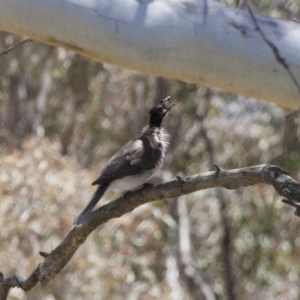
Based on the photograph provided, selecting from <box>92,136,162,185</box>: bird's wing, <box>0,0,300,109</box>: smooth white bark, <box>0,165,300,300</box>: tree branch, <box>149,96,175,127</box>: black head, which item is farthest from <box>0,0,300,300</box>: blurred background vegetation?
<box>0,0,300,109</box>: smooth white bark

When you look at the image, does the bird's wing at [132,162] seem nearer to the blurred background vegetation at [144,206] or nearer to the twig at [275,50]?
the blurred background vegetation at [144,206]

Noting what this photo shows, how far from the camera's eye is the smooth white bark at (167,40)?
2482 mm

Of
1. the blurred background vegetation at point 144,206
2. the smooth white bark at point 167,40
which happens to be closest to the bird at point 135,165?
the blurred background vegetation at point 144,206

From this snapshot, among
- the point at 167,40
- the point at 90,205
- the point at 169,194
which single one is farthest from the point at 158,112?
the point at 167,40

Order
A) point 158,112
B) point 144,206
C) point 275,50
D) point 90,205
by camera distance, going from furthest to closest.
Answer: point 144,206
point 158,112
point 90,205
point 275,50

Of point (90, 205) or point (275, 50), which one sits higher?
point (275, 50)

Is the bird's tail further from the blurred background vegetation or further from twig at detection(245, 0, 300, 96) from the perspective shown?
the blurred background vegetation

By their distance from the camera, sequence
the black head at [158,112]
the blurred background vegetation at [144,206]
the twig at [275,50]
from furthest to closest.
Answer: the blurred background vegetation at [144,206] < the black head at [158,112] < the twig at [275,50]

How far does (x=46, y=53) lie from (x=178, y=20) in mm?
7169

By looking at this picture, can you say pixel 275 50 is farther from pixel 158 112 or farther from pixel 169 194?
pixel 158 112

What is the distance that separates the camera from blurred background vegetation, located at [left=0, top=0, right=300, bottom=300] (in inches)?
298

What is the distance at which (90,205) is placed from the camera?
15.3ft

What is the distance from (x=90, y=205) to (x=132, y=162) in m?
0.57

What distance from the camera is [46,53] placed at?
959 cm
